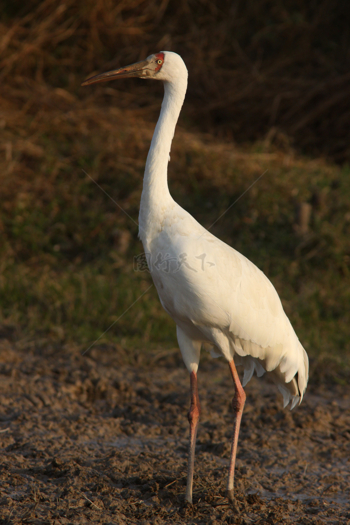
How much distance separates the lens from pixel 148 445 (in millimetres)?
3662

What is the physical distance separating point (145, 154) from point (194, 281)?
4866 mm

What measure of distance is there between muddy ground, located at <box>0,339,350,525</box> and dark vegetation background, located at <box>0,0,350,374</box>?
486 mm

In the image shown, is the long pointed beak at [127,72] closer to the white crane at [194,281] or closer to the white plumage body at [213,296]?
the white crane at [194,281]

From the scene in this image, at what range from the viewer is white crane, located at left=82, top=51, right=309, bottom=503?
2.91m

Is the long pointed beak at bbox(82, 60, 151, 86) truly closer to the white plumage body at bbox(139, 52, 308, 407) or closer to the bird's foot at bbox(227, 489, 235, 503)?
the white plumage body at bbox(139, 52, 308, 407)

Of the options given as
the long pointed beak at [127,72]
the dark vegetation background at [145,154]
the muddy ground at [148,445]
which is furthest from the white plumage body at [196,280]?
the dark vegetation background at [145,154]

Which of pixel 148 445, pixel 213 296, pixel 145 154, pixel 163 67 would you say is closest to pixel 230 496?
pixel 148 445

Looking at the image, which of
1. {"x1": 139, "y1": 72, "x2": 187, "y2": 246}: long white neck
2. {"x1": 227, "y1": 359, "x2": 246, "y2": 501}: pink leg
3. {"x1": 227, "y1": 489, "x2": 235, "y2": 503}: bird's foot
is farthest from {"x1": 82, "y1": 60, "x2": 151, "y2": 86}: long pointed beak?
{"x1": 227, "y1": 489, "x2": 235, "y2": 503}: bird's foot

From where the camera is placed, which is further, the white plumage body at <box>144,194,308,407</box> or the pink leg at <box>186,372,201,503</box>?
the pink leg at <box>186,372,201,503</box>

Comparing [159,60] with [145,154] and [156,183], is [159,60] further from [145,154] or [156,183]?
[145,154]

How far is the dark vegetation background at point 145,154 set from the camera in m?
5.62

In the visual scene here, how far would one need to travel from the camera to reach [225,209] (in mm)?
6902

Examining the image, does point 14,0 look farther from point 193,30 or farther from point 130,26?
point 193,30

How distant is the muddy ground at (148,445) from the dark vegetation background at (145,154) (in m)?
0.49
